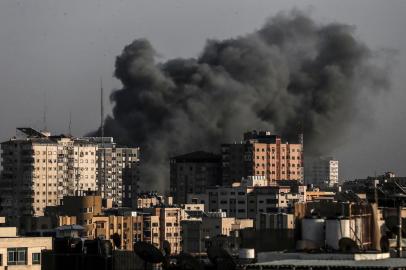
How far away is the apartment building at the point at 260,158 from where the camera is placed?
16225 centimetres

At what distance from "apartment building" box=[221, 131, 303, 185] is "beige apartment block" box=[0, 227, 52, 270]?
405 feet

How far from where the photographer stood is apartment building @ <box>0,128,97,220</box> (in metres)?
144

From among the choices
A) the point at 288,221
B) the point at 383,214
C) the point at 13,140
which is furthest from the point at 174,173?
the point at 383,214

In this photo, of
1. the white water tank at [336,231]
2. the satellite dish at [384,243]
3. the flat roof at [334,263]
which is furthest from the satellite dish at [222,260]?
the flat roof at [334,263]

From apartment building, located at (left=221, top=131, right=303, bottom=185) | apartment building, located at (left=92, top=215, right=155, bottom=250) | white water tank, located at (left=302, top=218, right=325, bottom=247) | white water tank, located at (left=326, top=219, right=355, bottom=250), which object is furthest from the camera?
apartment building, located at (left=221, top=131, right=303, bottom=185)

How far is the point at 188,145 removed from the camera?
17675 centimetres

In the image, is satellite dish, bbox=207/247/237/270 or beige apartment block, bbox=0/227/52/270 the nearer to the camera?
satellite dish, bbox=207/247/237/270

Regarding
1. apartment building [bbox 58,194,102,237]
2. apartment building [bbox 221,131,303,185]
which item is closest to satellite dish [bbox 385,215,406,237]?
apartment building [bbox 58,194,102,237]

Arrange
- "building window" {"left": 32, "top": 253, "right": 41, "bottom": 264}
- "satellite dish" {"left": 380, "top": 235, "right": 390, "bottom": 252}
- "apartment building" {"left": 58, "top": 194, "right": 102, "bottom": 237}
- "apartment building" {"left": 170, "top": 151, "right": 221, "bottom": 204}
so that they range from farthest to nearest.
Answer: "apartment building" {"left": 170, "top": 151, "right": 221, "bottom": 204} → "apartment building" {"left": 58, "top": 194, "right": 102, "bottom": 237} → "building window" {"left": 32, "top": 253, "right": 41, "bottom": 264} → "satellite dish" {"left": 380, "top": 235, "right": 390, "bottom": 252}

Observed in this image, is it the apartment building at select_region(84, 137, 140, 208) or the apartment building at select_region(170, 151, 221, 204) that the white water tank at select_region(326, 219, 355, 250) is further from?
the apartment building at select_region(170, 151, 221, 204)

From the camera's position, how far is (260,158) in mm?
162625

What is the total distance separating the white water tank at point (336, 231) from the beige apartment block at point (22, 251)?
14473mm

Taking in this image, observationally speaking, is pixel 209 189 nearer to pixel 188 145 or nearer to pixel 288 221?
pixel 188 145

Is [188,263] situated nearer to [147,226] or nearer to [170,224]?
[147,226]
